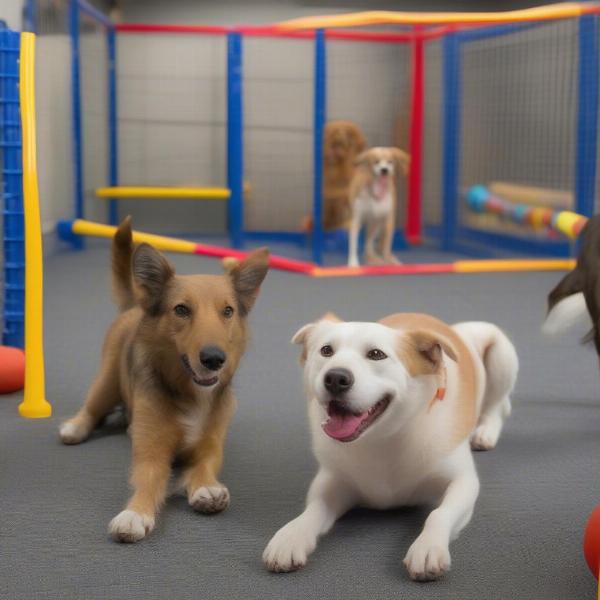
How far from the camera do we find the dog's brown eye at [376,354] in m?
1.79

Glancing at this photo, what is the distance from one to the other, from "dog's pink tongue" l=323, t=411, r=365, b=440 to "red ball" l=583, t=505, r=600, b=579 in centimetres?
46

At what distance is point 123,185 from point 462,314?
441 cm

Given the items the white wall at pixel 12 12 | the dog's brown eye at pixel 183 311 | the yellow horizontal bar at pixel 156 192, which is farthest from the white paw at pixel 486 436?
the yellow horizontal bar at pixel 156 192

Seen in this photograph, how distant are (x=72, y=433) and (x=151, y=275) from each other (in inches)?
23.1

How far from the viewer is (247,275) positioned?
7.36 feet

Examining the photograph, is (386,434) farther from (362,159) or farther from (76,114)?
(76,114)

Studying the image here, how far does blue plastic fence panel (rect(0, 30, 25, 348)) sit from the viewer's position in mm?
2998

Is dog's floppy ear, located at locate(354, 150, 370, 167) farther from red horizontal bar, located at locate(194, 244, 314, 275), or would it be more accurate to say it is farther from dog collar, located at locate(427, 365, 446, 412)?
dog collar, located at locate(427, 365, 446, 412)

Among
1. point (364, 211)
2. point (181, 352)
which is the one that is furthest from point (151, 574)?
point (364, 211)

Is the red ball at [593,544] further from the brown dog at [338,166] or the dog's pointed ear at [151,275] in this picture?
the brown dog at [338,166]

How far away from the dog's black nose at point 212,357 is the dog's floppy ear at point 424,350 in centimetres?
44

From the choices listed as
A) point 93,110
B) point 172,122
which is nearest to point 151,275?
point 93,110

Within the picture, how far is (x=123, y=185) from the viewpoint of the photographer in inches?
316

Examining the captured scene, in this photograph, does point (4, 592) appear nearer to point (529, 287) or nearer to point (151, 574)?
point (151, 574)
